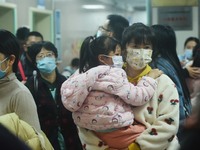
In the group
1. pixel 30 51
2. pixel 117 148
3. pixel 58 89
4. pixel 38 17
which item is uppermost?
pixel 38 17

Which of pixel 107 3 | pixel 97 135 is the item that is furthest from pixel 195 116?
pixel 107 3

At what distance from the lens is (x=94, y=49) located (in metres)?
2.23

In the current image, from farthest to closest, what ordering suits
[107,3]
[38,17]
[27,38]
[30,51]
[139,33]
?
1. [107,3]
2. [38,17]
3. [27,38]
4. [30,51]
5. [139,33]

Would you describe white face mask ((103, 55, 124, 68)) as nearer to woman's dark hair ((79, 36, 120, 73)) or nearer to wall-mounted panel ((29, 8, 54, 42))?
woman's dark hair ((79, 36, 120, 73))

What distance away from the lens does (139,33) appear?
2164mm

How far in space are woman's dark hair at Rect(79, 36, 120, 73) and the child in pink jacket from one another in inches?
6.8

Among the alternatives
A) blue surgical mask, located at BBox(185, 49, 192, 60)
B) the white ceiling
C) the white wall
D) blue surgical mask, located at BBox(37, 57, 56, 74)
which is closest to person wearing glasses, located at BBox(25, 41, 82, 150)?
blue surgical mask, located at BBox(37, 57, 56, 74)

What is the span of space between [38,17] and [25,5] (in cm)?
81

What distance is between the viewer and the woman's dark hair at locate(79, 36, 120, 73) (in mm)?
2209

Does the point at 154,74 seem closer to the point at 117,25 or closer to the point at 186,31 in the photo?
the point at 117,25

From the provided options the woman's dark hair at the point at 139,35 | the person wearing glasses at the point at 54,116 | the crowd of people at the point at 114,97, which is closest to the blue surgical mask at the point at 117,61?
the crowd of people at the point at 114,97

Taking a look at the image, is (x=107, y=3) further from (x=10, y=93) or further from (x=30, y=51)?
(x=10, y=93)

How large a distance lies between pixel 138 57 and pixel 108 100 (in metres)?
0.32

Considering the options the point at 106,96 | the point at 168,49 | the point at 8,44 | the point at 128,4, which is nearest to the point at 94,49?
the point at 106,96
